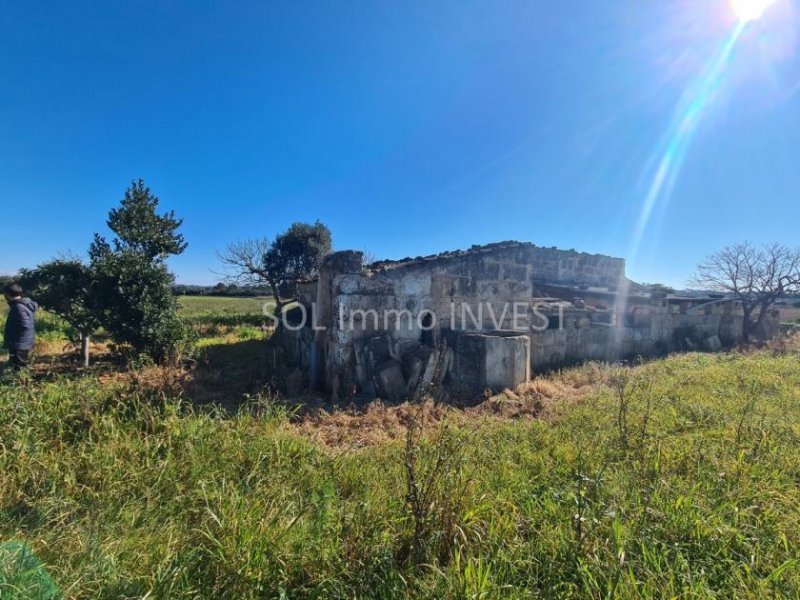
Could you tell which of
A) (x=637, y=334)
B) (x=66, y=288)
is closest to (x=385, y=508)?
(x=66, y=288)

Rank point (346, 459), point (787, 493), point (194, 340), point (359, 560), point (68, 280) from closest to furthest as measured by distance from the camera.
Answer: point (359, 560)
point (787, 493)
point (346, 459)
point (68, 280)
point (194, 340)

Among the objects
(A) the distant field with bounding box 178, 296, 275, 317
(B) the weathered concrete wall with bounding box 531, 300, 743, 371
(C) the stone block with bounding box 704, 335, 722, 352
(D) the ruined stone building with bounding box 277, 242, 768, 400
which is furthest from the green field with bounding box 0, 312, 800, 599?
(A) the distant field with bounding box 178, 296, 275, 317

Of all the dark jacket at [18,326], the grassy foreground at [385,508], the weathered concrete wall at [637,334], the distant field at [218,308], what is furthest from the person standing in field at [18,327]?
the weathered concrete wall at [637,334]

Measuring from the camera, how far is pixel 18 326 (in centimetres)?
623

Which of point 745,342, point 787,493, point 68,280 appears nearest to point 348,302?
point 787,493

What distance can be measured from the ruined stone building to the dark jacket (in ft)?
14.7

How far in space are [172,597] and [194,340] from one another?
7561 mm

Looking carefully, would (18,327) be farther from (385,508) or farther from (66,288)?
(385,508)

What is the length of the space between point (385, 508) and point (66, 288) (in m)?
8.77

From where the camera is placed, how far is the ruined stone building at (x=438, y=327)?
6.00 meters

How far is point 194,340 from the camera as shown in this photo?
8.40 meters

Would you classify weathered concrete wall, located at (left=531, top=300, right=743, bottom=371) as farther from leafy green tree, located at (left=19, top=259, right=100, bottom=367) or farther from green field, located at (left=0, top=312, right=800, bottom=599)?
leafy green tree, located at (left=19, top=259, right=100, bottom=367)

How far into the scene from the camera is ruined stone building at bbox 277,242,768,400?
600cm

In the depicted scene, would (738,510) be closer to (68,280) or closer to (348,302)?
(348,302)
